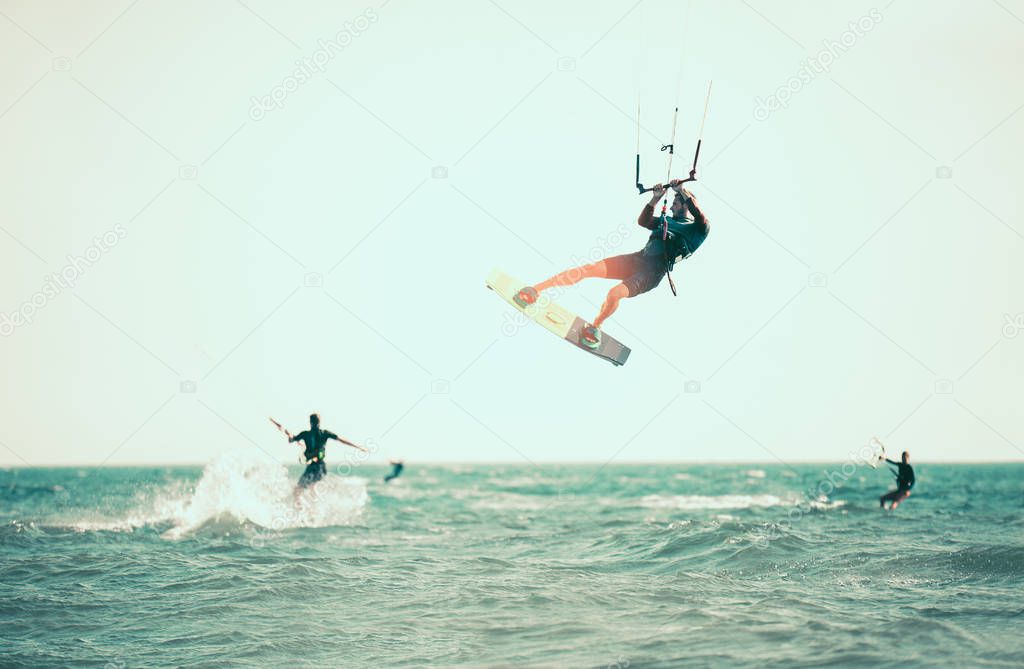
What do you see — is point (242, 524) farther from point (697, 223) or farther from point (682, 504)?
point (682, 504)

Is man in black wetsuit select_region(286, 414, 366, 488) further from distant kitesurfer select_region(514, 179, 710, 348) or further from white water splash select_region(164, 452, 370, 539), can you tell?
distant kitesurfer select_region(514, 179, 710, 348)

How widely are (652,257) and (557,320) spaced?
5.69ft

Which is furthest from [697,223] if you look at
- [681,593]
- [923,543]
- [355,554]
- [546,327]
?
[923,543]

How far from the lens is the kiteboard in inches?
406

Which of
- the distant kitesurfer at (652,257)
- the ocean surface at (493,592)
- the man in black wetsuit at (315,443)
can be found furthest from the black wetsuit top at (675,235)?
the man in black wetsuit at (315,443)

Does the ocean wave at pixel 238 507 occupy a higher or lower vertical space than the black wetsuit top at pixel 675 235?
lower

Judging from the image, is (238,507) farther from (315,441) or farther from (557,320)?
(557,320)

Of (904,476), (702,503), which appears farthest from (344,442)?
(702,503)

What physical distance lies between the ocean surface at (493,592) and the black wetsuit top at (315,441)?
4.58 feet

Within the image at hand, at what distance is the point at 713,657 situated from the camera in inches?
365

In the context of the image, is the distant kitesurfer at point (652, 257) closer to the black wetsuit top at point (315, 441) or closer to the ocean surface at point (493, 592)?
the ocean surface at point (493, 592)

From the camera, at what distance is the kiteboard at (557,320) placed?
33.8 feet

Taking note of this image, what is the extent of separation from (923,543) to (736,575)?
21.6 ft

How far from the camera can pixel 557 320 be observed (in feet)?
34.7
